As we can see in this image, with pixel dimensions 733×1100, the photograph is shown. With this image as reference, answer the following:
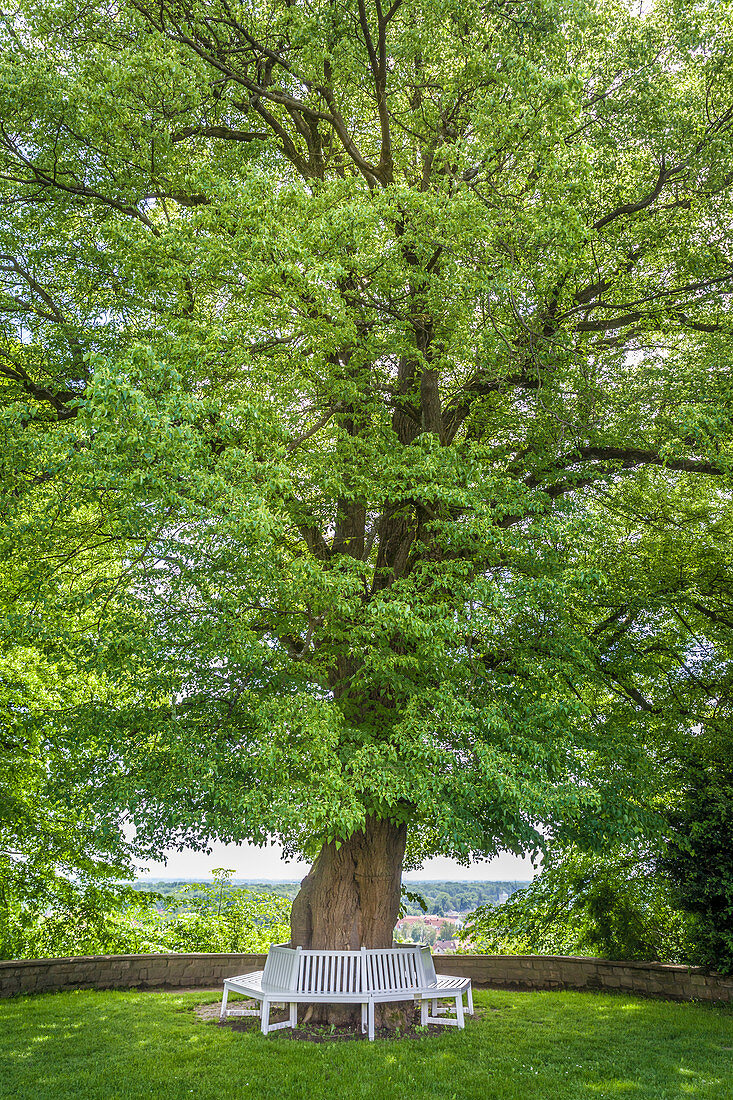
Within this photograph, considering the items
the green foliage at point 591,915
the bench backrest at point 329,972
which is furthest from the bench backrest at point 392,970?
the green foliage at point 591,915

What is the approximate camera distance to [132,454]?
20.5ft

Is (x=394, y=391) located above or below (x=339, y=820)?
above

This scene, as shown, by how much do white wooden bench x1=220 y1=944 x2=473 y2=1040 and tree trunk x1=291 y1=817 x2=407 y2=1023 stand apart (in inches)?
29.7

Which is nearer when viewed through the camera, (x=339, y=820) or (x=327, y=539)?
(x=339, y=820)

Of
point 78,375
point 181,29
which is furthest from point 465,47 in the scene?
point 78,375

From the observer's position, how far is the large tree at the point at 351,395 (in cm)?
653

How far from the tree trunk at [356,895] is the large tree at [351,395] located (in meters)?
0.04

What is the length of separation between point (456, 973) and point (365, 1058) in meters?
5.23

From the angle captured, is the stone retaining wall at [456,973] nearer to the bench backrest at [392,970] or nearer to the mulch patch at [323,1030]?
the mulch patch at [323,1030]

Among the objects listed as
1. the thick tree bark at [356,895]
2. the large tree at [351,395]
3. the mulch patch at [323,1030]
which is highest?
the large tree at [351,395]

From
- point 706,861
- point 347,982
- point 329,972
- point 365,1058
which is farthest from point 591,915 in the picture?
point 365,1058

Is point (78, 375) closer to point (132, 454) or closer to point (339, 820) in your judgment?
point (132, 454)

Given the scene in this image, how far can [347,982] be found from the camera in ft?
22.7

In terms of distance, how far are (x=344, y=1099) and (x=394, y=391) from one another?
7.98 metres
